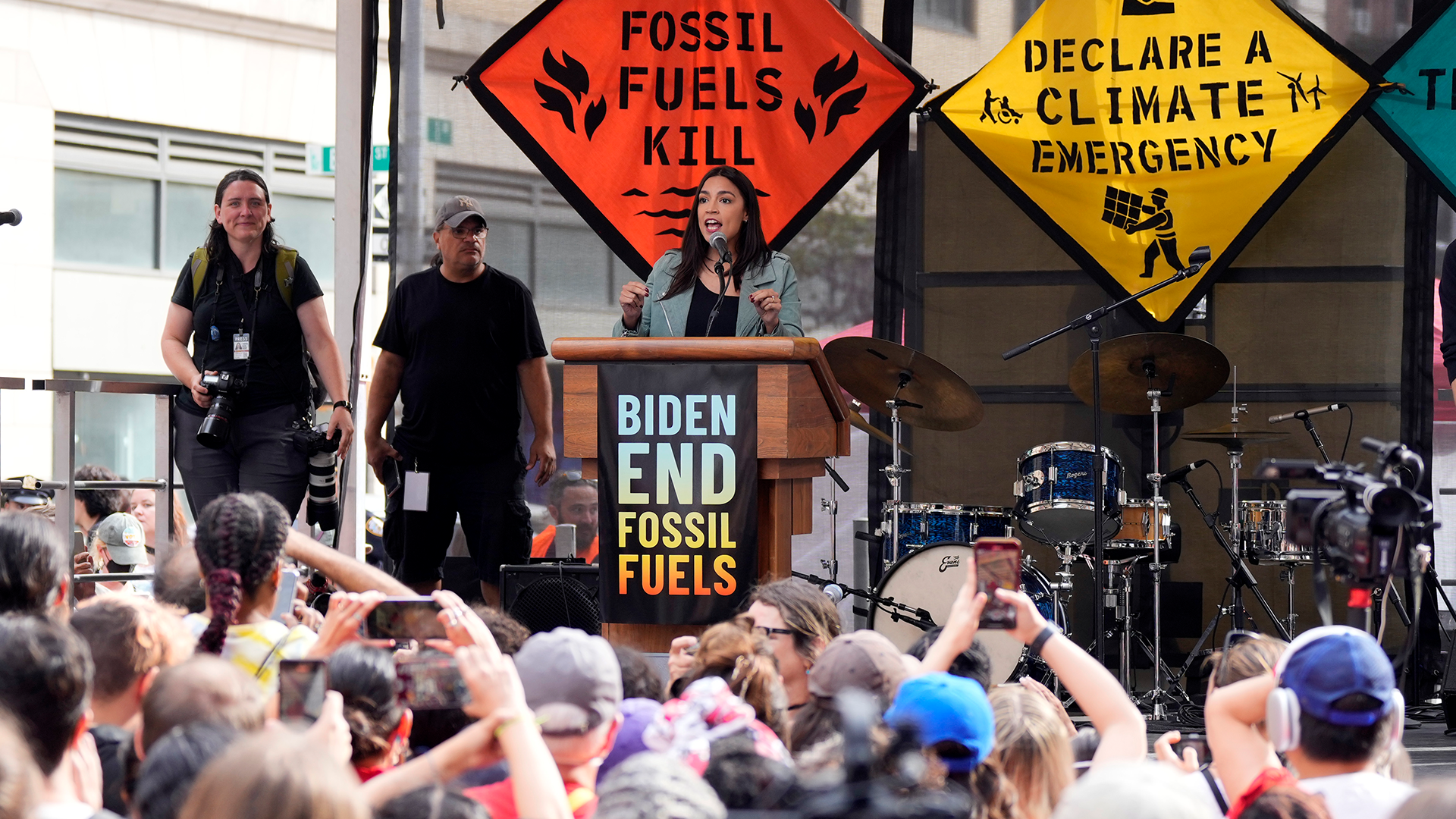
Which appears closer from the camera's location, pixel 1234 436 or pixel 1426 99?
pixel 1234 436

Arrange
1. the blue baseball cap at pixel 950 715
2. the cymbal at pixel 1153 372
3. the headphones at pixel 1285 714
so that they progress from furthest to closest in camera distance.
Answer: the cymbal at pixel 1153 372, the headphones at pixel 1285 714, the blue baseball cap at pixel 950 715

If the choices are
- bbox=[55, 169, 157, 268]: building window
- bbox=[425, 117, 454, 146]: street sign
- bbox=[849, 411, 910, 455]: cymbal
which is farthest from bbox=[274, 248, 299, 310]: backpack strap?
bbox=[55, 169, 157, 268]: building window

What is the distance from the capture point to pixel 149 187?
1861 centimetres

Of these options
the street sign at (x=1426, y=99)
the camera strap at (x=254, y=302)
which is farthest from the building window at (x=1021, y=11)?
the camera strap at (x=254, y=302)

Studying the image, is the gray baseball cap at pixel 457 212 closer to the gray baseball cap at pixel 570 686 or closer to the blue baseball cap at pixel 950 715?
the gray baseball cap at pixel 570 686

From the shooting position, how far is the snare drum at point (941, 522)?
21.8ft

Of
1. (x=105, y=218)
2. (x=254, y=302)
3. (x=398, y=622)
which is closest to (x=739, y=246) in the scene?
(x=254, y=302)

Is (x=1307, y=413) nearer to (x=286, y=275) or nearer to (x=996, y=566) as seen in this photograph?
(x=996, y=566)

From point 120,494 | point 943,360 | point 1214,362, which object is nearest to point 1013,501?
point 943,360

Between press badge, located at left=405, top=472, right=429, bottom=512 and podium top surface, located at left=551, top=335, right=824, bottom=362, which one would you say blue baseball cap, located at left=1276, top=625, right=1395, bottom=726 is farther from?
press badge, located at left=405, top=472, right=429, bottom=512

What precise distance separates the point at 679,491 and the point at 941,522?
2.32 metres

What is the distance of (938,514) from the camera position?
21.8 ft

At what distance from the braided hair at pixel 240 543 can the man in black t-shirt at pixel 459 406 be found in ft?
8.40

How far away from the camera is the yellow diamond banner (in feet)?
23.4
